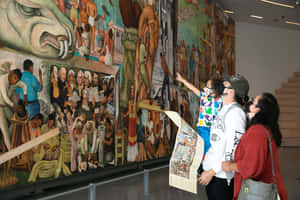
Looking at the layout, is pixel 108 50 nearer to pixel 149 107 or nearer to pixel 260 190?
pixel 149 107

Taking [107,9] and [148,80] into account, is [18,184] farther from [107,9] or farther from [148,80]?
[148,80]

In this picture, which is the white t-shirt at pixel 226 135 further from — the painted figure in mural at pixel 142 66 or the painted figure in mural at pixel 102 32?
the painted figure in mural at pixel 142 66

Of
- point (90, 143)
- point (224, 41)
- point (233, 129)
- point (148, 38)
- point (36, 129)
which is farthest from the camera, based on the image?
point (224, 41)

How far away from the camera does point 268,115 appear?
327cm

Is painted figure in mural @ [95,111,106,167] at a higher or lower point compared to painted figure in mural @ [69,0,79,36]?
lower

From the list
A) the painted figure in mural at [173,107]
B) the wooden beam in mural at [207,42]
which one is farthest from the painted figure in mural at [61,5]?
the wooden beam in mural at [207,42]

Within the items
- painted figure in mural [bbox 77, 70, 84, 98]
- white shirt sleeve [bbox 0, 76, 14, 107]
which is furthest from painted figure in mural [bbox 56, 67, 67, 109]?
white shirt sleeve [bbox 0, 76, 14, 107]

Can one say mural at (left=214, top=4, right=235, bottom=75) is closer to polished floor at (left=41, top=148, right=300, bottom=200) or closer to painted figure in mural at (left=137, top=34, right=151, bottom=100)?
painted figure in mural at (left=137, top=34, right=151, bottom=100)

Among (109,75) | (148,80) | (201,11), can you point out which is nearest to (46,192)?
A: (109,75)

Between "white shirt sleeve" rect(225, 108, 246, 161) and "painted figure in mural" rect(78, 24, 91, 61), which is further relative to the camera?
"painted figure in mural" rect(78, 24, 91, 61)

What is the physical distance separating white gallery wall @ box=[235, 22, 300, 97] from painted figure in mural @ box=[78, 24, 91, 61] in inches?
730

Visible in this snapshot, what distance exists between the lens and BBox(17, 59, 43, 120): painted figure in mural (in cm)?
555

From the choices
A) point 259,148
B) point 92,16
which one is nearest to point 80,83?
point 92,16

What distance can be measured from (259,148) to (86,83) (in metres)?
4.50
